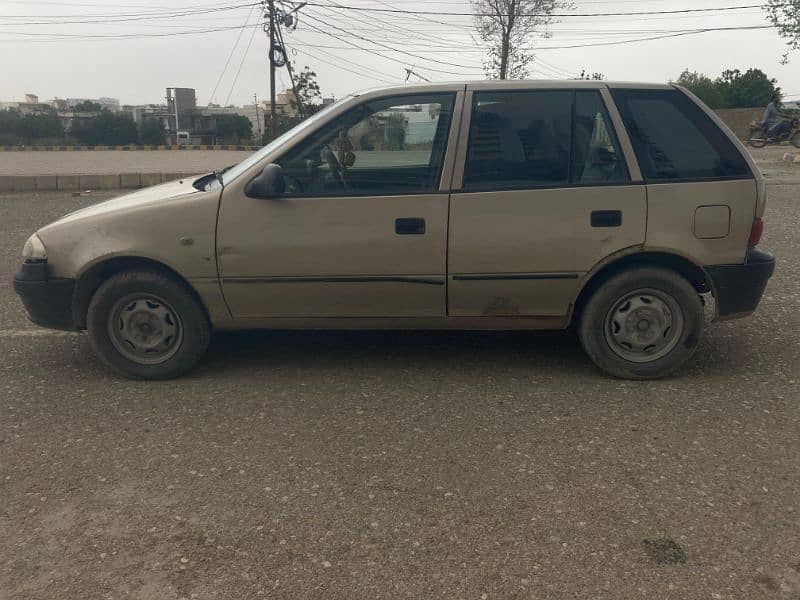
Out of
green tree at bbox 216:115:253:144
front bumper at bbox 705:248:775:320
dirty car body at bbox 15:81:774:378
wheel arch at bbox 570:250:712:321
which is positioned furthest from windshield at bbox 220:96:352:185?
green tree at bbox 216:115:253:144

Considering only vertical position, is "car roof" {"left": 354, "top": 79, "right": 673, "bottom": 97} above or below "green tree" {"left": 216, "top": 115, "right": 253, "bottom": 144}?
below

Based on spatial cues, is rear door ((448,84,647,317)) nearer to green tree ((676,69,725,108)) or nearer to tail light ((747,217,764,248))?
tail light ((747,217,764,248))

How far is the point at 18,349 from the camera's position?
15.5 ft

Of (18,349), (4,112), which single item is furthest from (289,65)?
(4,112)

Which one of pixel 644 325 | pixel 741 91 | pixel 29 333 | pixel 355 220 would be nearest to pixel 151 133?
pixel 741 91

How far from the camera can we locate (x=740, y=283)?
157 inches

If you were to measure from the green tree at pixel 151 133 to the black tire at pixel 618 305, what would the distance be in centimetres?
5842

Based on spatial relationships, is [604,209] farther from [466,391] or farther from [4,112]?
[4,112]

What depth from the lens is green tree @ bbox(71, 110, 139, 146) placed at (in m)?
55.1

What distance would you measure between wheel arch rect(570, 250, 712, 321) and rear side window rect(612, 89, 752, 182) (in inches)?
17.7

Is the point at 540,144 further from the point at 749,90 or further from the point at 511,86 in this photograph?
the point at 749,90

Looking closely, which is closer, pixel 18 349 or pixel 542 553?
pixel 542 553

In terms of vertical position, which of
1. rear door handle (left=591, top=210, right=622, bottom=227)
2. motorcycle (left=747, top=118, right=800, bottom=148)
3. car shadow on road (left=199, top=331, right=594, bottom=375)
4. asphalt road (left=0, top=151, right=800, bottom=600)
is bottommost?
asphalt road (left=0, top=151, right=800, bottom=600)

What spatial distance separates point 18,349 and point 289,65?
30.2m
